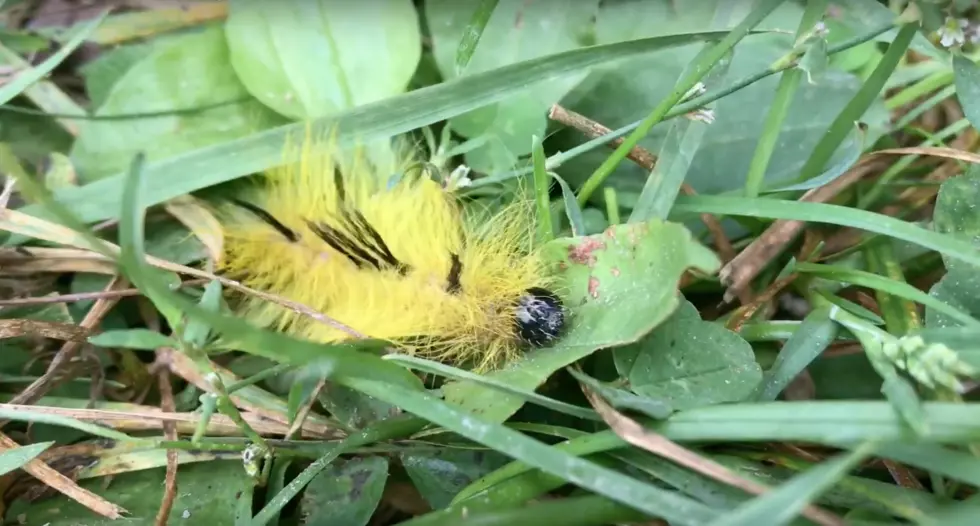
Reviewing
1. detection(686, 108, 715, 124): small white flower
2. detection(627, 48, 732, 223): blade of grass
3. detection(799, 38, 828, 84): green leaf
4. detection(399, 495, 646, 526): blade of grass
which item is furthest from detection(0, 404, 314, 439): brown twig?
detection(799, 38, 828, 84): green leaf

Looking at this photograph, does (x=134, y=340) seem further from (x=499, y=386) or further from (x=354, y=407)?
(x=499, y=386)

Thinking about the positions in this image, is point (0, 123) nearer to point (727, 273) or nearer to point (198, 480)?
point (198, 480)

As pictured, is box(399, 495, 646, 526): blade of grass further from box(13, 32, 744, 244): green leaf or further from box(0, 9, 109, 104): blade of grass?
box(0, 9, 109, 104): blade of grass

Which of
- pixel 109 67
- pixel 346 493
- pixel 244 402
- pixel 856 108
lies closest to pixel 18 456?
pixel 244 402

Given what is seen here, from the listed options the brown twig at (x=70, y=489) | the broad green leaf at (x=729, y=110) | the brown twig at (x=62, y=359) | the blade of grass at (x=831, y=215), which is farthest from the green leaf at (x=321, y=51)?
the brown twig at (x=70, y=489)

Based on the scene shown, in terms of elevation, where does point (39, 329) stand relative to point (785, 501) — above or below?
below

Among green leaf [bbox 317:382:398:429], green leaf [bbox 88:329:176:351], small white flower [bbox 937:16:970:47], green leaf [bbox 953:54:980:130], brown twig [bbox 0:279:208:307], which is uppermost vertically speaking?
small white flower [bbox 937:16:970:47]
